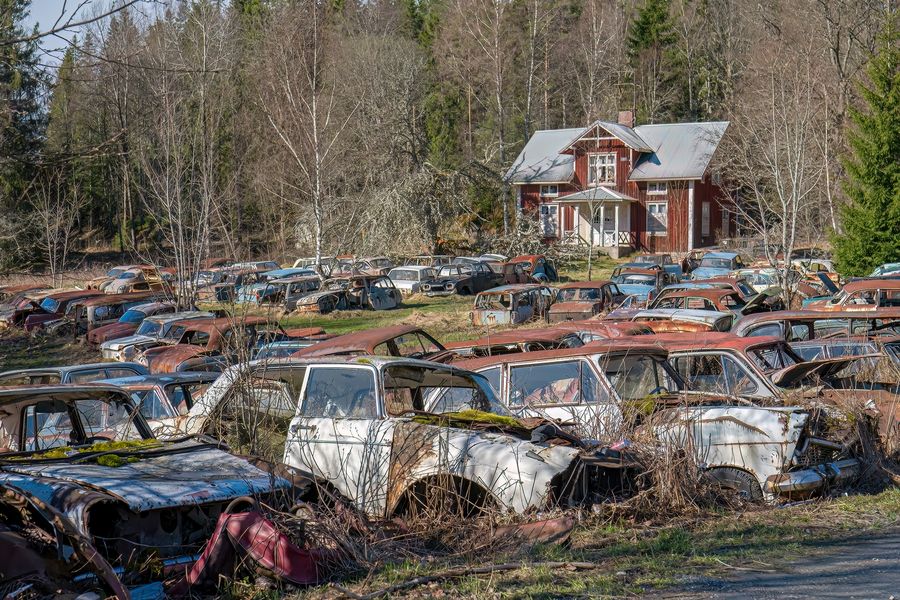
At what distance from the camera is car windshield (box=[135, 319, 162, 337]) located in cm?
2207

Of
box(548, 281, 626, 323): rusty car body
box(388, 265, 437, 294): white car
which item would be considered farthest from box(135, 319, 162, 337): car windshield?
box(388, 265, 437, 294): white car

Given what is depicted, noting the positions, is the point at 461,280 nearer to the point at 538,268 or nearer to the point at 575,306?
the point at 538,268

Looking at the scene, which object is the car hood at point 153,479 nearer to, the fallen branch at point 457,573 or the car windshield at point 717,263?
the fallen branch at point 457,573

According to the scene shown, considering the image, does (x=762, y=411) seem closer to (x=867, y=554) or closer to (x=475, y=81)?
(x=867, y=554)

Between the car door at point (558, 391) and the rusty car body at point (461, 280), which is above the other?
the car door at point (558, 391)

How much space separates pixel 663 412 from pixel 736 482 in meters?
0.85

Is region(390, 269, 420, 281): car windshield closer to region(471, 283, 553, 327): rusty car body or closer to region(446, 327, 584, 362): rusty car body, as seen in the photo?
region(471, 283, 553, 327): rusty car body

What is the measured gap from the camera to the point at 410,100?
166ft

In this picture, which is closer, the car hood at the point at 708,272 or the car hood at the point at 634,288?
the car hood at the point at 634,288

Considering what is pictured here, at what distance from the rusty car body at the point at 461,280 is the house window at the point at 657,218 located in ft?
55.8

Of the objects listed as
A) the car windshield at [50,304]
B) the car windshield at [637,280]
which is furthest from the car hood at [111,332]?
the car windshield at [637,280]

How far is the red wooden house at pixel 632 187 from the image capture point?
1921 inches

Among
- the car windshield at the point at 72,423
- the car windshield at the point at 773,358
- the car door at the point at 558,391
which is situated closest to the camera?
the car windshield at the point at 72,423

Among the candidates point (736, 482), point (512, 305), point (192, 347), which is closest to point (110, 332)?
point (192, 347)
